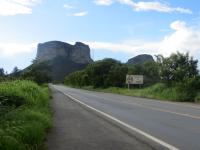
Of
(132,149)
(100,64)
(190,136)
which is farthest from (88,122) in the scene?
(100,64)

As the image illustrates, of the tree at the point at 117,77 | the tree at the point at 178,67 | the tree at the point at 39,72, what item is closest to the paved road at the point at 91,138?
the tree at the point at 178,67

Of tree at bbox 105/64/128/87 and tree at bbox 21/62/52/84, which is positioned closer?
tree at bbox 21/62/52/84

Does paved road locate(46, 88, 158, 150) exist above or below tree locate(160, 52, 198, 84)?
below

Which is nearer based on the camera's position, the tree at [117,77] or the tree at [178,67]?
the tree at [178,67]

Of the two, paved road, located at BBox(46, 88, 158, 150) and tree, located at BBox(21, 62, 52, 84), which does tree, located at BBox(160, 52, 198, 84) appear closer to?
tree, located at BBox(21, 62, 52, 84)

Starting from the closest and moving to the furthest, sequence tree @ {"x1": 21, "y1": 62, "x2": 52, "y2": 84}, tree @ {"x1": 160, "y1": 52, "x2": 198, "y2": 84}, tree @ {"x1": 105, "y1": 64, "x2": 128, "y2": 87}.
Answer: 1. tree @ {"x1": 160, "y1": 52, "x2": 198, "y2": 84}
2. tree @ {"x1": 21, "y1": 62, "x2": 52, "y2": 84}
3. tree @ {"x1": 105, "y1": 64, "x2": 128, "y2": 87}

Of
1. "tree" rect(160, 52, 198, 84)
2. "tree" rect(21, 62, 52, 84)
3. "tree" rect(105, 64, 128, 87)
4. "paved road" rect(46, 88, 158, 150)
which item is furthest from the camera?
"tree" rect(105, 64, 128, 87)

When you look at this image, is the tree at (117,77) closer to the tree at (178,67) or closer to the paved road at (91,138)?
the tree at (178,67)

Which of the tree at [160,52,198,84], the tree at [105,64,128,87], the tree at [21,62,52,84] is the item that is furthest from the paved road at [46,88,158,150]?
the tree at [105,64,128,87]

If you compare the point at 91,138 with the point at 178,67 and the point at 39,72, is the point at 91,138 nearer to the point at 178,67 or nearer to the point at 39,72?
the point at 178,67

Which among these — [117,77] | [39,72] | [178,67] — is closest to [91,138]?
[178,67]

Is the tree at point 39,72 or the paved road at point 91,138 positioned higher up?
the tree at point 39,72

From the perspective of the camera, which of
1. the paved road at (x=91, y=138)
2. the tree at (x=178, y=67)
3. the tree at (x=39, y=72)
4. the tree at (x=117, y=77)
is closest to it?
the paved road at (x=91, y=138)

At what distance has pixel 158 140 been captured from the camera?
499 inches
